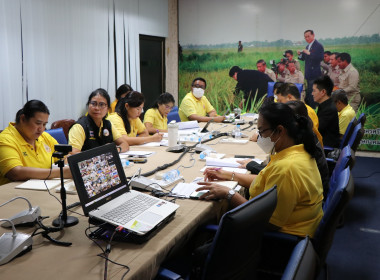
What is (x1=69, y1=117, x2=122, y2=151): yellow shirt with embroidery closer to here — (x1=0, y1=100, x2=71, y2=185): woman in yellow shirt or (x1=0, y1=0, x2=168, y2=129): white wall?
(x1=0, y1=100, x2=71, y2=185): woman in yellow shirt

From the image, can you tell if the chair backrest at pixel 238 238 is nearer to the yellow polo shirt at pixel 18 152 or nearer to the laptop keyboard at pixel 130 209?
the laptop keyboard at pixel 130 209

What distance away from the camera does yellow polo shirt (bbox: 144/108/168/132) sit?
436cm

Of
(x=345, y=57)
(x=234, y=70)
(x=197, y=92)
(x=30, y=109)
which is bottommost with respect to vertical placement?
(x=30, y=109)

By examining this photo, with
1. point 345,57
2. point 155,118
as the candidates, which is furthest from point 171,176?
point 345,57

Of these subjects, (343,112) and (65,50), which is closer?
(343,112)

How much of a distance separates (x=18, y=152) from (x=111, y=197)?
993mm

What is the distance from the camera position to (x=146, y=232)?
137cm

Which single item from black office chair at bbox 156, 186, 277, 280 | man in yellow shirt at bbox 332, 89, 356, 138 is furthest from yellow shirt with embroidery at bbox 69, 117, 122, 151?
man in yellow shirt at bbox 332, 89, 356, 138

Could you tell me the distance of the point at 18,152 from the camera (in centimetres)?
224

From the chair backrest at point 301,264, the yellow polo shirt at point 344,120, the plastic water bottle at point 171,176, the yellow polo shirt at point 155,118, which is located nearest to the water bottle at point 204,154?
the plastic water bottle at point 171,176

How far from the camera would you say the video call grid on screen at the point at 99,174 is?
1488 mm

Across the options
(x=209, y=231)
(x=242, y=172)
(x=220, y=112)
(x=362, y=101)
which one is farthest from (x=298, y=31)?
(x=209, y=231)

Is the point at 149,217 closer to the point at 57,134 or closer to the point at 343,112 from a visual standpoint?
the point at 57,134

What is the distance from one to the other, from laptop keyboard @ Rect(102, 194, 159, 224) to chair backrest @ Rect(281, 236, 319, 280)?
0.82 meters
